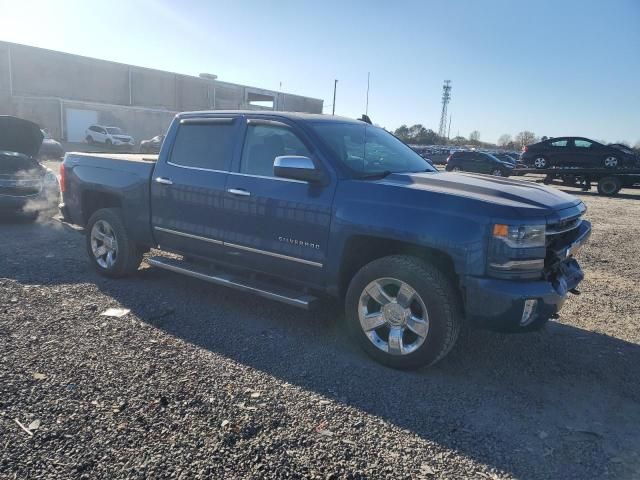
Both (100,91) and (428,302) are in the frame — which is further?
(100,91)

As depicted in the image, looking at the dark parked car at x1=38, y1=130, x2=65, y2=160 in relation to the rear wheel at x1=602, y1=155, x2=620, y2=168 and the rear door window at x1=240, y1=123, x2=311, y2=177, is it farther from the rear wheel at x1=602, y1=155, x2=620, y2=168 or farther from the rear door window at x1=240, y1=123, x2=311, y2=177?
the rear wheel at x1=602, y1=155, x2=620, y2=168

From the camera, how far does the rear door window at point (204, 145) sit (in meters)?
4.80

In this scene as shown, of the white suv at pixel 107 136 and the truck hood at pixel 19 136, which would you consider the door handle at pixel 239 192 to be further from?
the white suv at pixel 107 136

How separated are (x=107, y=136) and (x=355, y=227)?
36.8 m

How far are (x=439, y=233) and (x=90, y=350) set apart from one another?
2766 mm

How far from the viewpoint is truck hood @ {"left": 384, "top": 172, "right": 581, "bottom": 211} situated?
3.52 metres

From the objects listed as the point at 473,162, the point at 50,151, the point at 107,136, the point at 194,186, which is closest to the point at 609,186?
the point at 473,162

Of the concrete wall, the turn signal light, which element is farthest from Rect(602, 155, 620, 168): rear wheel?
the concrete wall

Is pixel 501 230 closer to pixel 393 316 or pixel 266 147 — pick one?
pixel 393 316

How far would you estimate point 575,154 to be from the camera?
2117 centimetres

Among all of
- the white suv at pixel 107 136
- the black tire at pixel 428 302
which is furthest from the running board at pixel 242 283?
the white suv at pixel 107 136

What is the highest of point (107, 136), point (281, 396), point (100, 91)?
point (100, 91)

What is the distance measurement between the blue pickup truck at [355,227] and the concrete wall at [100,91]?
3946 centimetres

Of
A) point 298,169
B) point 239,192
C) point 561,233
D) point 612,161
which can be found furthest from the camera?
point 612,161
